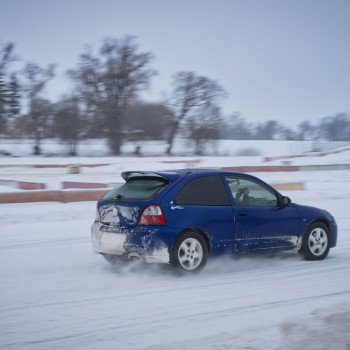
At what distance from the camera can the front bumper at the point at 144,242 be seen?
6113mm

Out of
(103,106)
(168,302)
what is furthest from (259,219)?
(103,106)

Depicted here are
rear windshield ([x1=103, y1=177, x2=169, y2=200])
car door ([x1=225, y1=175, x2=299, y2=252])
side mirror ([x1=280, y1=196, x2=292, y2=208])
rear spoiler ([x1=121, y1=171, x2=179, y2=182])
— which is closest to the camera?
rear windshield ([x1=103, y1=177, x2=169, y2=200])

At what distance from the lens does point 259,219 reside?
6988mm

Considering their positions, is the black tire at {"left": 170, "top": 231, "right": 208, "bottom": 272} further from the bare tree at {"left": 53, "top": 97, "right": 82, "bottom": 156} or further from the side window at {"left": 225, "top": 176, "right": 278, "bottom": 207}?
the bare tree at {"left": 53, "top": 97, "right": 82, "bottom": 156}

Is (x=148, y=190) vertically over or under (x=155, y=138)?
under

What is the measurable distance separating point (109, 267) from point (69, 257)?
3.79 feet

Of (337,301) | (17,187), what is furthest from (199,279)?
(17,187)

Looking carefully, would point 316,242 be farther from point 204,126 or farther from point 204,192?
point 204,126

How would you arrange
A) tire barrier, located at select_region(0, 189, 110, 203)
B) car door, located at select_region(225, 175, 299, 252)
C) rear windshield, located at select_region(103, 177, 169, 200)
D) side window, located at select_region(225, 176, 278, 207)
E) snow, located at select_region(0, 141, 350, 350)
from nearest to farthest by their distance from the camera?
snow, located at select_region(0, 141, 350, 350)
rear windshield, located at select_region(103, 177, 169, 200)
car door, located at select_region(225, 175, 299, 252)
side window, located at select_region(225, 176, 278, 207)
tire barrier, located at select_region(0, 189, 110, 203)

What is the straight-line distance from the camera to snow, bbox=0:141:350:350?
4203 mm

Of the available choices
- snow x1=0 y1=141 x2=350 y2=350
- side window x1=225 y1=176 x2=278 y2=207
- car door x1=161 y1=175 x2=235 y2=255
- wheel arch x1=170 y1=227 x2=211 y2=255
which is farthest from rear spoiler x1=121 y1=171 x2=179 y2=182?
snow x1=0 y1=141 x2=350 y2=350

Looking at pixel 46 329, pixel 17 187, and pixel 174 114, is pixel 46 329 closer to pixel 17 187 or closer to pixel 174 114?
pixel 17 187

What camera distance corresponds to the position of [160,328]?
14.7 feet

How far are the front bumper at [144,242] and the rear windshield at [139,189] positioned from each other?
429mm
